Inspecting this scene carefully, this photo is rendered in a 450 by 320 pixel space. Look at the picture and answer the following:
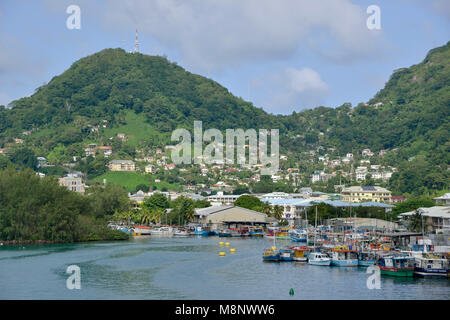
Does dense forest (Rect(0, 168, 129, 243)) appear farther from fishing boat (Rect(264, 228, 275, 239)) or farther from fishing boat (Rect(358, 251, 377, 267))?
→ fishing boat (Rect(358, 251, 377, 267))

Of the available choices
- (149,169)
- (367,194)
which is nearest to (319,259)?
(367,194)

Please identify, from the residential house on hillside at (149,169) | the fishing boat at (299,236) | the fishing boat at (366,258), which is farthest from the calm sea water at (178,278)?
the residential house on hillside at (149,169)

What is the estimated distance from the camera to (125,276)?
4038 centimetres

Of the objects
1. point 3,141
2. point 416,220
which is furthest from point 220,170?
point 416,220

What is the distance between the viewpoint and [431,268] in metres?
38.5

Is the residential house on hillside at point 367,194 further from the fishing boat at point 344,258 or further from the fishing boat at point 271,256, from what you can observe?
the fishing boat at point 344,258

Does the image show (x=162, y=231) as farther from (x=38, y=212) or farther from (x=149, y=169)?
(x=149, y=169)

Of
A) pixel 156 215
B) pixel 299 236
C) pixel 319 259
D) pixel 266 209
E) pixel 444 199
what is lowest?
pixel 319 259

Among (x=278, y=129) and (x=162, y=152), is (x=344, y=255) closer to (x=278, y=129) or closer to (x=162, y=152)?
(x=162, y=152)

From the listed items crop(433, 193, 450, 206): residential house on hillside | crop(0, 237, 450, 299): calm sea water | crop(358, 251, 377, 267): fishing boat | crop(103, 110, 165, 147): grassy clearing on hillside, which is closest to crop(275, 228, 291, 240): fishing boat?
crop(433, 193, 450, 206): residential house on hillside

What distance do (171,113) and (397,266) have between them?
137164 mm

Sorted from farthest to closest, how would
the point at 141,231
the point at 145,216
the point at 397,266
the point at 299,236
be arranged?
1. the point at 145,216
2. the point at 141,231
3. the point at 299,236
4. the point at 397,266

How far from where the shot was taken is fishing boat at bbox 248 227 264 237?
7719 centimetres
